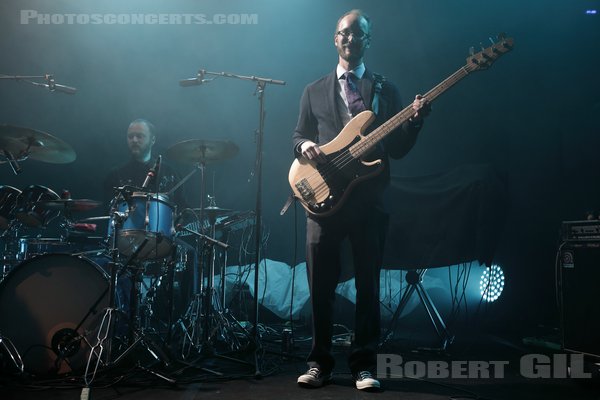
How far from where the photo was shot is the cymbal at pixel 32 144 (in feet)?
11.9

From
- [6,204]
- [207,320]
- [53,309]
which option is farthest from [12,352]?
[207,320]

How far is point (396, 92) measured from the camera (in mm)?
3020

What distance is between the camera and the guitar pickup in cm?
275

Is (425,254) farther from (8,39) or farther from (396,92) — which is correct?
(8,39)

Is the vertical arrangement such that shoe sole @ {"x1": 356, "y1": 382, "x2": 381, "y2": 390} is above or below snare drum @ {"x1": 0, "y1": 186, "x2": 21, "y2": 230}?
below

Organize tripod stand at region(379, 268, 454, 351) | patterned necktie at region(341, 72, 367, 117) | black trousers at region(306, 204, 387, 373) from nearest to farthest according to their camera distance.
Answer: black trousers at region(306, 204, 387, 373) < patterned necktie at region(341, 72, 367, 117) < tripod stand at region(379, 268, 454, 351)

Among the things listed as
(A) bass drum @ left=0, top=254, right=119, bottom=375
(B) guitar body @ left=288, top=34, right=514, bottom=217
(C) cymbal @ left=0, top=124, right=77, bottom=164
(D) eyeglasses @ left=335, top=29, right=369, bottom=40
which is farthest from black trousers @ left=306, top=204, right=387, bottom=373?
(C) cymbal @ left=0, top=124, right=77, bottom=164

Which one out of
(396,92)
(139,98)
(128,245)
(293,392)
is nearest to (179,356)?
(128,245)

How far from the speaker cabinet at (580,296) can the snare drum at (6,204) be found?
3.64 metres

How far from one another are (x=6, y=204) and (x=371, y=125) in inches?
97.9

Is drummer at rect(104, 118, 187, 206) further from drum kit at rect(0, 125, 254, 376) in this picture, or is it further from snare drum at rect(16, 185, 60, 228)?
snare drum at rect(16, 185, 60, 228)

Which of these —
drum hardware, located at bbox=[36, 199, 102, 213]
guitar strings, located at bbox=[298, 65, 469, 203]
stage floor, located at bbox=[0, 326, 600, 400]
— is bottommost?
stage floor, located at bbox=[0, 326, 600, 400]

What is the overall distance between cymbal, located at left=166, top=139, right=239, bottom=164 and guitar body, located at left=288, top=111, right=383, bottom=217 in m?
1.63

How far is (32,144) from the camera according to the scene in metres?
3.79
